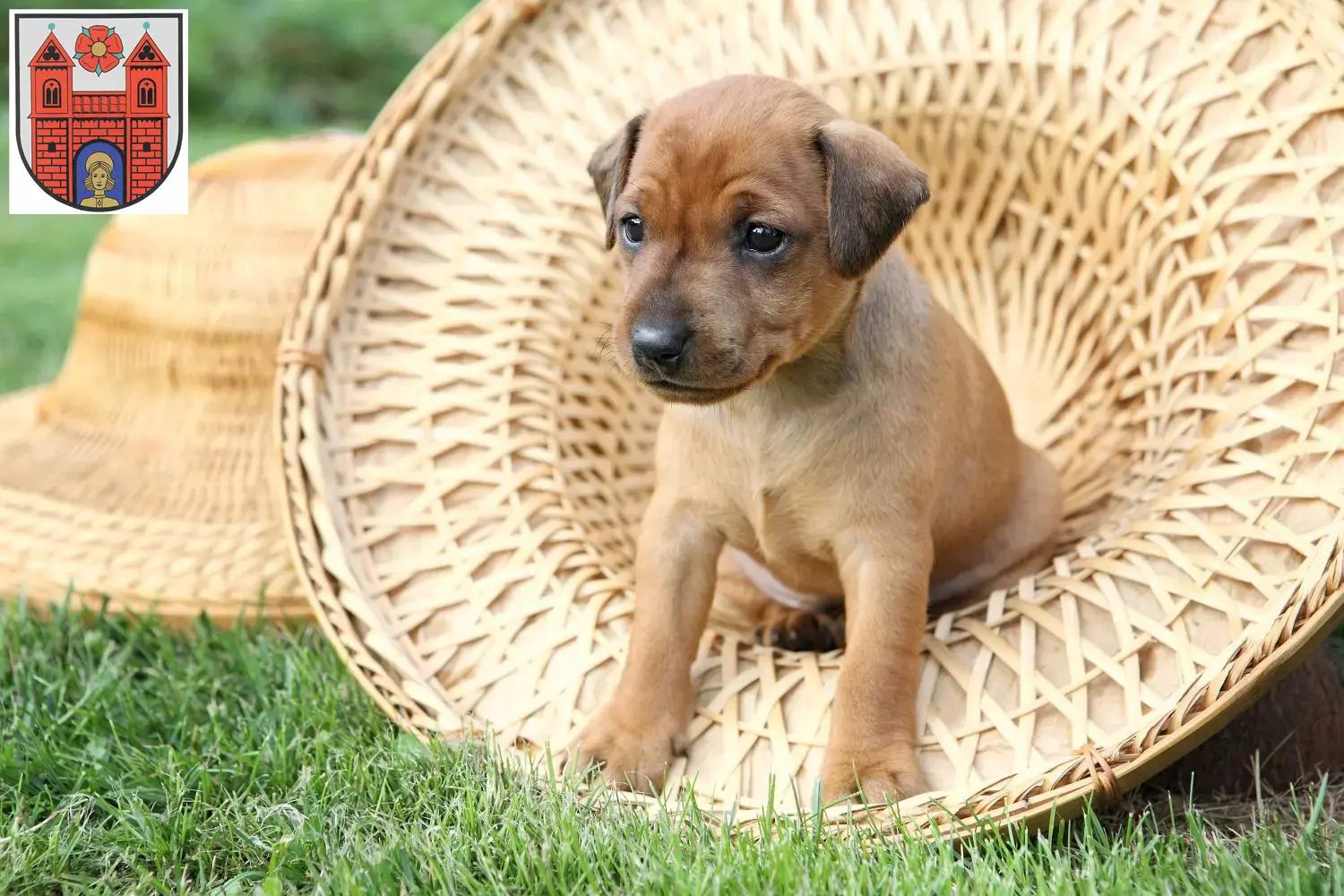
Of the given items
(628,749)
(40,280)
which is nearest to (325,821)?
(628,749)

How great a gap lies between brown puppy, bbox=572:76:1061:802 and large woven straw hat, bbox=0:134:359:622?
1.46 metres

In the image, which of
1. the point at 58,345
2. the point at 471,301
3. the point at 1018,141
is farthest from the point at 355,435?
the point at 58,345

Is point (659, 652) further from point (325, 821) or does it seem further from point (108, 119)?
point (108, 119)

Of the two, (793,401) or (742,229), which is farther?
(793,401)

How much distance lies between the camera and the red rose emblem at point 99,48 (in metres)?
3.46

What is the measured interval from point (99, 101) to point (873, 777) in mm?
2471

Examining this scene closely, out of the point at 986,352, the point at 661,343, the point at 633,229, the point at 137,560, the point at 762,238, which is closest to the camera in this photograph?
the point at 661,343

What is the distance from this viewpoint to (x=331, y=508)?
3.71 metres

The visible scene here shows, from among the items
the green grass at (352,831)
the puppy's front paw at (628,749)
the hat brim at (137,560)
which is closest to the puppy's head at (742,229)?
the puppy's front paw at (628,749)

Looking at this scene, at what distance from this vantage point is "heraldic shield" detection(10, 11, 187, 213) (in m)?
3.43

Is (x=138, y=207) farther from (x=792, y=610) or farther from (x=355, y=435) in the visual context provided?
(x=792, y=610)

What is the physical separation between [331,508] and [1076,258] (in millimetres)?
2400

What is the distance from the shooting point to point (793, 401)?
3178mm

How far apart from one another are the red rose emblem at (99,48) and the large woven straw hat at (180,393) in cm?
89
